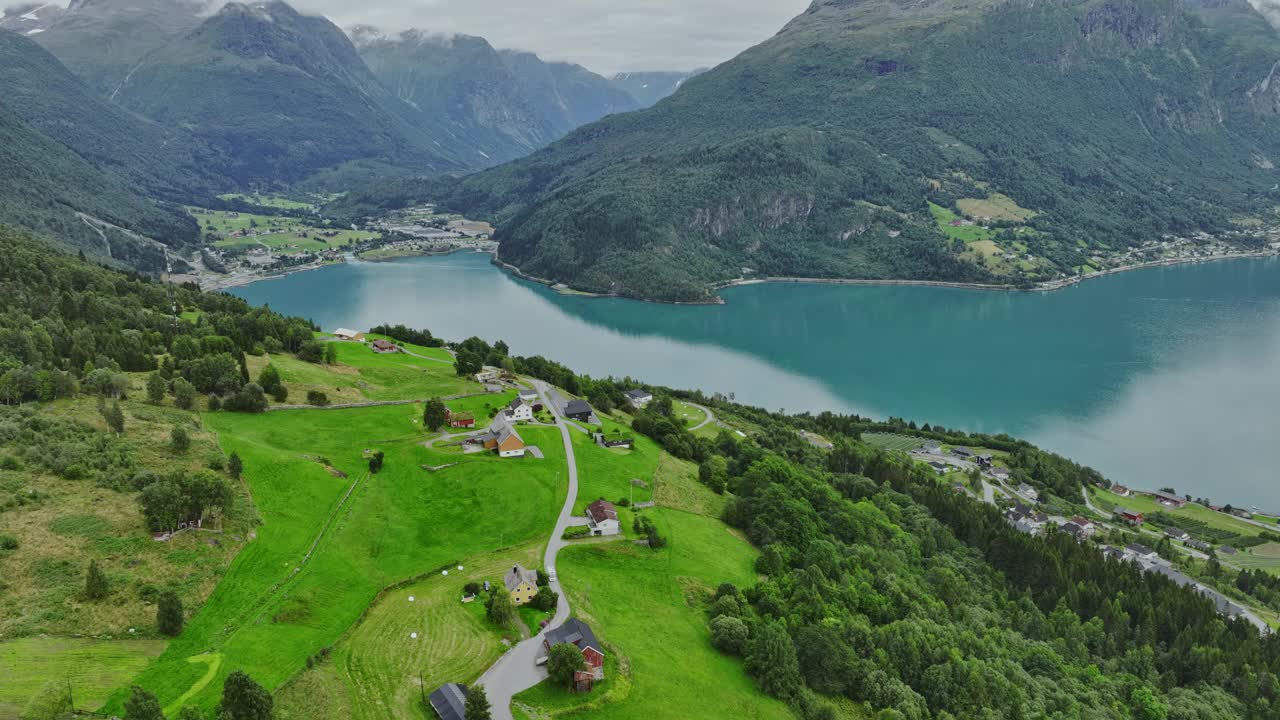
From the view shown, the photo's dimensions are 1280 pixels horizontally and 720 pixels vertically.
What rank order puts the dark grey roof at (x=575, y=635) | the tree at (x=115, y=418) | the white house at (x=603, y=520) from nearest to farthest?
the dark grey roof at (x=575, y=635) → the tree at (x=115, y=418) → the white house at (x=603, y=520)

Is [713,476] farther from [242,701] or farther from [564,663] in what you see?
[242,701]

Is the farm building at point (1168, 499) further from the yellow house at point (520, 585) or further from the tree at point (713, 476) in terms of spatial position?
the yellow house at point (520, 585)

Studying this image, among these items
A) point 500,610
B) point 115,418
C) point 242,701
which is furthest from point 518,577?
point 115,418

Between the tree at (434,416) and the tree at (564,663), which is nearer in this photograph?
the tree at (564,663)

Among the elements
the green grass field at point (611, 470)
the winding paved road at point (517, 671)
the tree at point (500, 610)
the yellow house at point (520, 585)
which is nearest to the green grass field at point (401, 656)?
the tree at point (500, 610)

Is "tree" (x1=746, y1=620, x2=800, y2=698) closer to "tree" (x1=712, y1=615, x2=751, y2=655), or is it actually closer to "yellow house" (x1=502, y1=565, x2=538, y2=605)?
"tree" (x1=712, y1=615, x2=751, y2=655)

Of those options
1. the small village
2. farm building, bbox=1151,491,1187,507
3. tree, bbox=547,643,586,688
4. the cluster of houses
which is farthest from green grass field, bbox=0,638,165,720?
farm building, bbox=1151,491,1187,507
